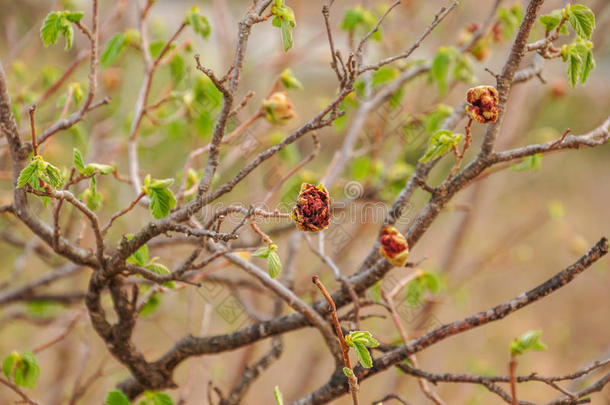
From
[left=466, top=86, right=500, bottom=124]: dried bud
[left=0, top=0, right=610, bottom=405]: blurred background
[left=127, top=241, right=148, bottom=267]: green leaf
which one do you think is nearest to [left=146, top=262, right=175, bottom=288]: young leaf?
[left=127, top=241, right=148, bottom=267]: green leaf

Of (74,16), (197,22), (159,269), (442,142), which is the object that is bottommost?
(159,269)

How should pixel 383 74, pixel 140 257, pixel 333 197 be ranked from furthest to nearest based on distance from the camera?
1. pixel 333 197
2. pixel 383 74
3. pixel 140 257

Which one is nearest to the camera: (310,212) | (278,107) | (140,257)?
(310,212)

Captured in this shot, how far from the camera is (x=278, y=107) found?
67cm

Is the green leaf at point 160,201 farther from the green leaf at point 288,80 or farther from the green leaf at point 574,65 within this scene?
the green leaf at point 574,65

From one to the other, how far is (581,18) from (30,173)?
528 mm

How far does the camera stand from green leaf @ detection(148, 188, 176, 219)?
51cm

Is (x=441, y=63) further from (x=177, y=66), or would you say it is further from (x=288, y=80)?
(x=177, y=66)

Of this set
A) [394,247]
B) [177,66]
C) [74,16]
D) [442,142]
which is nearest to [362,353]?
[394,247]

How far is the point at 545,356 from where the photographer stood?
2344mm

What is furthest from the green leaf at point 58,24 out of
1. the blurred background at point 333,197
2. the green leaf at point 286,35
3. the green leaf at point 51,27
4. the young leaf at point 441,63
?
the young leaf at point 441,63

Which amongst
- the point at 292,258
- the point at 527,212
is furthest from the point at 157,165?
the point at 527,212

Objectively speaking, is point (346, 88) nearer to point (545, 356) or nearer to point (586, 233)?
point (545, 356)

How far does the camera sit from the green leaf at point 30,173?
46 cm
